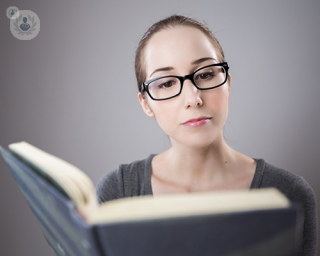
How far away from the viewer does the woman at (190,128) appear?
1073 mm

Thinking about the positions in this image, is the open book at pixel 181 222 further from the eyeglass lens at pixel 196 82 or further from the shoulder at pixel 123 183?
the shoulder at pixel 123 183

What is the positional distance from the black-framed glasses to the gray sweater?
1.22 feet

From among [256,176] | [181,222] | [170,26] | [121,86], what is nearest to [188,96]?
[170,26]

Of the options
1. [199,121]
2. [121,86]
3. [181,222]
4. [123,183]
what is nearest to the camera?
[181,222]

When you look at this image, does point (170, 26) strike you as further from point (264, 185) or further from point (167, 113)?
point (264, 185)

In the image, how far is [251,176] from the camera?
4.08 ft

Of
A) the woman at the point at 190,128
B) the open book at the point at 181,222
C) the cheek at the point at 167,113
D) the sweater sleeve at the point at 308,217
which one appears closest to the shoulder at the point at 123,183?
Result: the woman at the point at 190,128

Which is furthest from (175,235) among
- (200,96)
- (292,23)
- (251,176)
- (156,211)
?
(292,23)

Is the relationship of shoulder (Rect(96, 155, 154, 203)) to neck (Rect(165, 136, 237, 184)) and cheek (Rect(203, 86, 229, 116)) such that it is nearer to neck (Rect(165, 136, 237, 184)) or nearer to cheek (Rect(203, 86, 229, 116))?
neck (Rect(165, 136, 237, 184))

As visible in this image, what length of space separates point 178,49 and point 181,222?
2.59 feet

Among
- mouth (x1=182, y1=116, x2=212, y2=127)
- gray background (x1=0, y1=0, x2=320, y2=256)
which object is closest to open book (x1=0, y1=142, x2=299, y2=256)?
mouth (x1=182, y1=116, x2=212, y2=127)

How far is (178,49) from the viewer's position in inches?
42.6

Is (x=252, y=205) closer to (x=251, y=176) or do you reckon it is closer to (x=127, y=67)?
(x=251, y=176)

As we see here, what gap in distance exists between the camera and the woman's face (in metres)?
1.06
